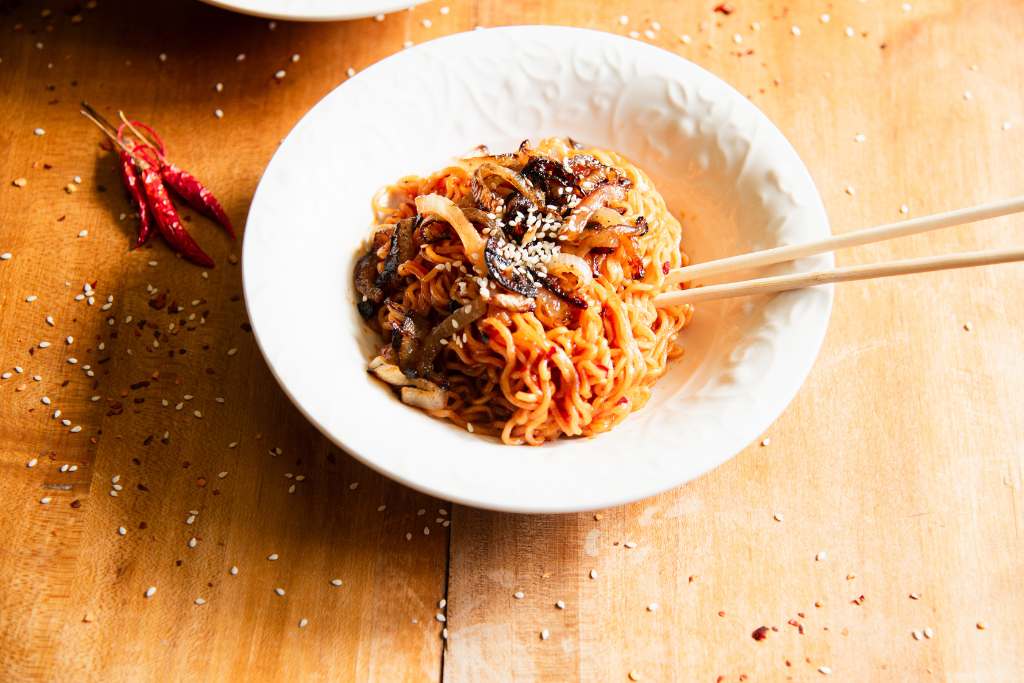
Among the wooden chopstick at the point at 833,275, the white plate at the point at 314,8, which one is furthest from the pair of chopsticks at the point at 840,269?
the white plate at the point at 314,8

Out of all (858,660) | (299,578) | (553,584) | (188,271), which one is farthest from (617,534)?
(188,271)

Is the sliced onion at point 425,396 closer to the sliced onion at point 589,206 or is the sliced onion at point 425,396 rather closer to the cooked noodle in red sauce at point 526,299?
the cooked noodle in red sauce at point 526,299

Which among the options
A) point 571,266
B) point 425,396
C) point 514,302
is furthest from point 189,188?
point 571,266

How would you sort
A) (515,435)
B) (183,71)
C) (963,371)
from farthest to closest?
(183,71) → (963,371) → (515,435)

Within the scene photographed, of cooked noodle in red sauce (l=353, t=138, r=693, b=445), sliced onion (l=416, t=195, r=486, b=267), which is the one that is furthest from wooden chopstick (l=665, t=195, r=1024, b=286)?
sliced onion (l=416, t=195, r=486, b=267)

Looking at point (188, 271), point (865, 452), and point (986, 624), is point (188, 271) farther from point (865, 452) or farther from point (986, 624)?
point (986, 624)

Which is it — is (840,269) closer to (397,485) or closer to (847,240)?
(847,240)
